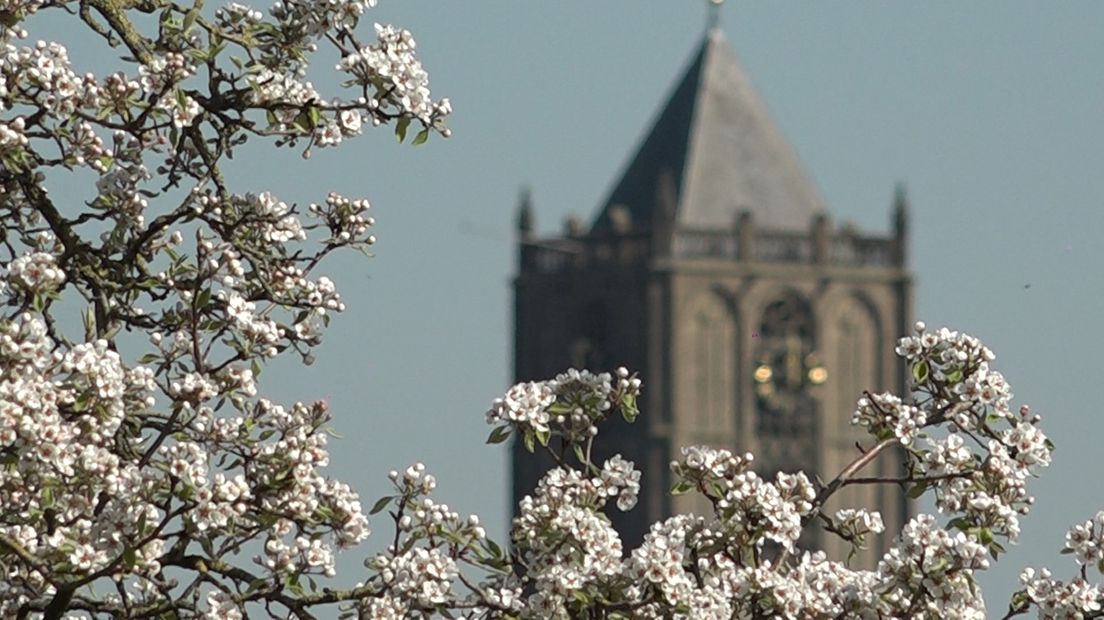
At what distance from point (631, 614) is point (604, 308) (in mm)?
93068

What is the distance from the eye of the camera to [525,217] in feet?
346

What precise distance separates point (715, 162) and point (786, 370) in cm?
644

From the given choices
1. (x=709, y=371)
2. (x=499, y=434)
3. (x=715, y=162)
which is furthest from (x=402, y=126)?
(x=715, y=162)

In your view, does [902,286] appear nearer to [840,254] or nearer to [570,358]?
[840,254]

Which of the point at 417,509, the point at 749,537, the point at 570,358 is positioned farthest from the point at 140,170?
the point at 570,358

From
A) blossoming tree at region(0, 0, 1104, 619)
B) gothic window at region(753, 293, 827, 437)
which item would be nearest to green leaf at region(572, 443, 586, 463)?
blossoming tree at region(0, 0, 1104, 619)

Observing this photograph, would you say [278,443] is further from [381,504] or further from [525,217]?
[525,217]

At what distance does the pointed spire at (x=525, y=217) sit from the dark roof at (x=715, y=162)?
1.94 metres

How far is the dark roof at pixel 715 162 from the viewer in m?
105

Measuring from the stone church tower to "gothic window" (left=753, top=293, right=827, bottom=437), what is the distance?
0.04m

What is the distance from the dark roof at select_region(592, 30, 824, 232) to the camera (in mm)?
104625

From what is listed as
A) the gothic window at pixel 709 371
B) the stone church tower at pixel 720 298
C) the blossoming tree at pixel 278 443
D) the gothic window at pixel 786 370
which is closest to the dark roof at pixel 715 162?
the stone church tower at pixel 720 298

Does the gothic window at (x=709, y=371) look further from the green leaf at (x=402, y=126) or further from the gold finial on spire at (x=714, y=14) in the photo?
the green leaf at (x=402, y=126)

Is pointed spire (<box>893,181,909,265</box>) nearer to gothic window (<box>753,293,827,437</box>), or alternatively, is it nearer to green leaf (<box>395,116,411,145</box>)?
gothic window (<box>753,293,827,437</box>)
